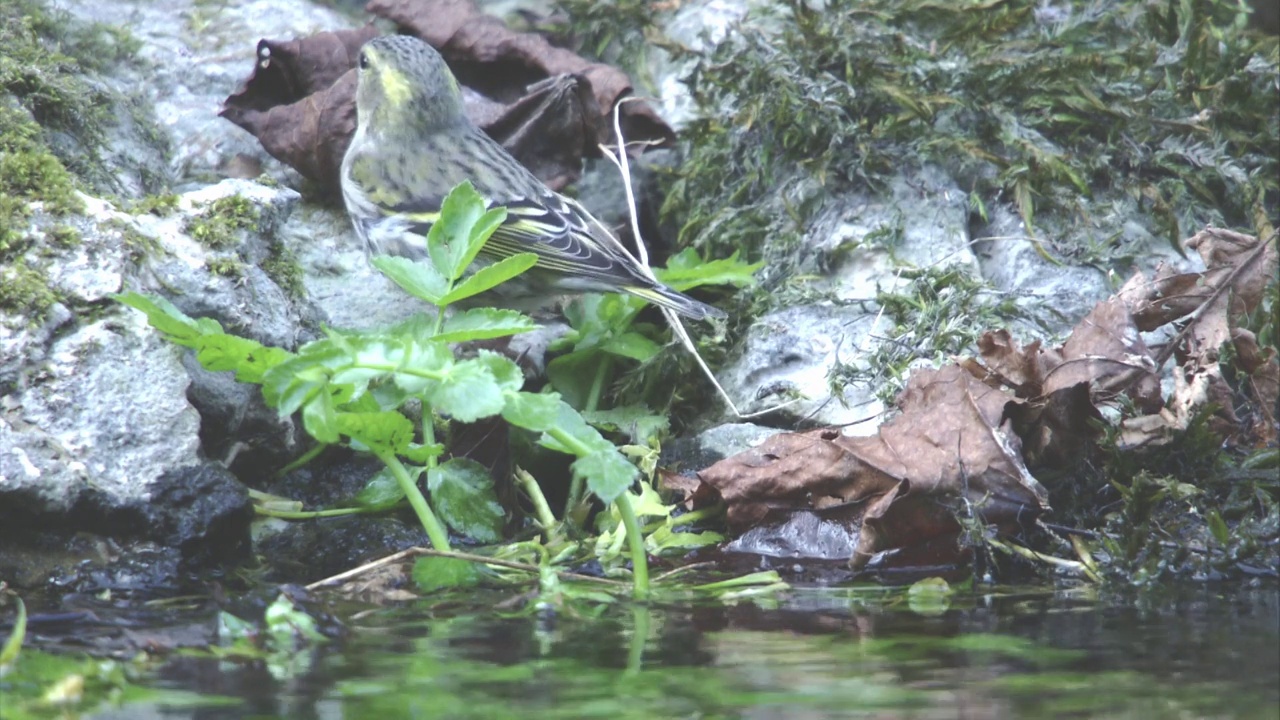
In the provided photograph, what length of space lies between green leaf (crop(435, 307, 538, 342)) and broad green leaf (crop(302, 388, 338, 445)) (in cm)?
37

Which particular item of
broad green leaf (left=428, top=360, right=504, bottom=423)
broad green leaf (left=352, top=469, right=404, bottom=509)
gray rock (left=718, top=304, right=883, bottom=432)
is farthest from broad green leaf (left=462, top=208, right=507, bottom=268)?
gray rock (left=718, top=304, right=883, bottom=432)

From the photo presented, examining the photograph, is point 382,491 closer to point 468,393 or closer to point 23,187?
point 468,393

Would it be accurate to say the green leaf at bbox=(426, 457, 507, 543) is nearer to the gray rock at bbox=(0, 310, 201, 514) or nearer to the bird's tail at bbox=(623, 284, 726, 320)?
the gray rock at bbox=(0, 310, 201, 514)

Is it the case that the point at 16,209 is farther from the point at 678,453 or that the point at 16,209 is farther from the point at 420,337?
the point at 678,453

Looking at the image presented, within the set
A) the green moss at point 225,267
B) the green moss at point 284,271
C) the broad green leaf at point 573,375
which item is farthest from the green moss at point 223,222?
the broad green leaf at point 573,375

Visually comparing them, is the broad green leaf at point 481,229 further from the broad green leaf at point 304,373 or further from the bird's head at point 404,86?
the bird's head at point 404,86

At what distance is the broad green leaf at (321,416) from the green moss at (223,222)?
1.08 m

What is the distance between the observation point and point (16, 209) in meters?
3.58

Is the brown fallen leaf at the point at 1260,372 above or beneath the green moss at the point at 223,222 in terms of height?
beneath

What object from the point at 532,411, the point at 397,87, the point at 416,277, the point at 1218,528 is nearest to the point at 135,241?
the point at 416,277

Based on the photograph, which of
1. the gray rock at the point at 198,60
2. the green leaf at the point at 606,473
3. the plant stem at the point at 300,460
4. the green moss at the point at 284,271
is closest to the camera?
the green leaf at the point at 606,473

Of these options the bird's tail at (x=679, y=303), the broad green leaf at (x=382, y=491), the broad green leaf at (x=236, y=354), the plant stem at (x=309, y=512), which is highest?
the bird's tail at (x=679, y=303)

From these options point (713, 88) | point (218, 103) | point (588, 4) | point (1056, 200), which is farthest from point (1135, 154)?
point (218, 103)

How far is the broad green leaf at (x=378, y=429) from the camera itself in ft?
10.2
